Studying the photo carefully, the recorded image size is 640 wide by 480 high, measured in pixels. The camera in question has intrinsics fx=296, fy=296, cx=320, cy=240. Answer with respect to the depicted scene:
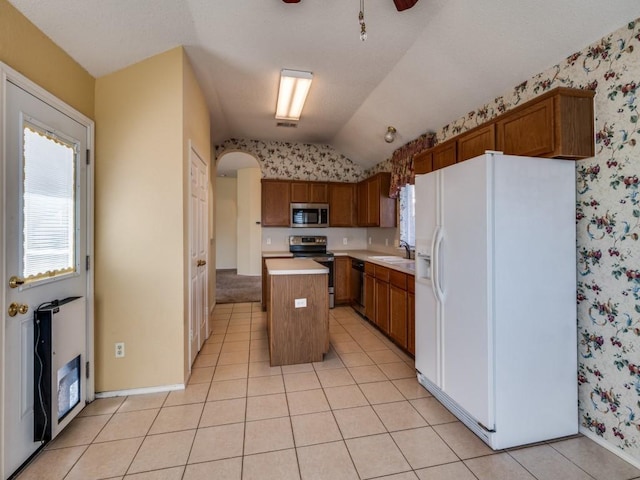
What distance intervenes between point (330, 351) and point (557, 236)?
233 centimetres

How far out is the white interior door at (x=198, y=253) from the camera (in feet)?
9.32

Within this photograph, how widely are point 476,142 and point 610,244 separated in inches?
44.5

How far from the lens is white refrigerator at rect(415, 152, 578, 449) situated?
1.78 m

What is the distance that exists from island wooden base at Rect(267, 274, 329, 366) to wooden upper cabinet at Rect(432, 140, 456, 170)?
156 centimetres

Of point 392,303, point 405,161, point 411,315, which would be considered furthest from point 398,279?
point 405,161

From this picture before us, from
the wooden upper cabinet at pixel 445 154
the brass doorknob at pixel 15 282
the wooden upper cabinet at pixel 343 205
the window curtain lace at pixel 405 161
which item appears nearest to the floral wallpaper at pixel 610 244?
the wooden upper cabinet at pixel 445 154

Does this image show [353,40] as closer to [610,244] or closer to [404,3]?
[404,3]

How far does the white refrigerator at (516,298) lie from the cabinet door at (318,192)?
11.2 ft

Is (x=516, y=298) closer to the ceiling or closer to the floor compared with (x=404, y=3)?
closer to the floor

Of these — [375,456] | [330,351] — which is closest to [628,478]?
[375,456]

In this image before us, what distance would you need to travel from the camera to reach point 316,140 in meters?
5.20

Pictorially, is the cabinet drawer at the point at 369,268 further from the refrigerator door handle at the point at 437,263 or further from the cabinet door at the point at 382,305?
the refrigerator door handle at the point at 437,263

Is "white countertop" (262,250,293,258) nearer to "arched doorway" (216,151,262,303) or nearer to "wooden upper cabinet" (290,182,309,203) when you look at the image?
"wooden upper cabinet" (290,182,309,203)

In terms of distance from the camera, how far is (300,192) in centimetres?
521
